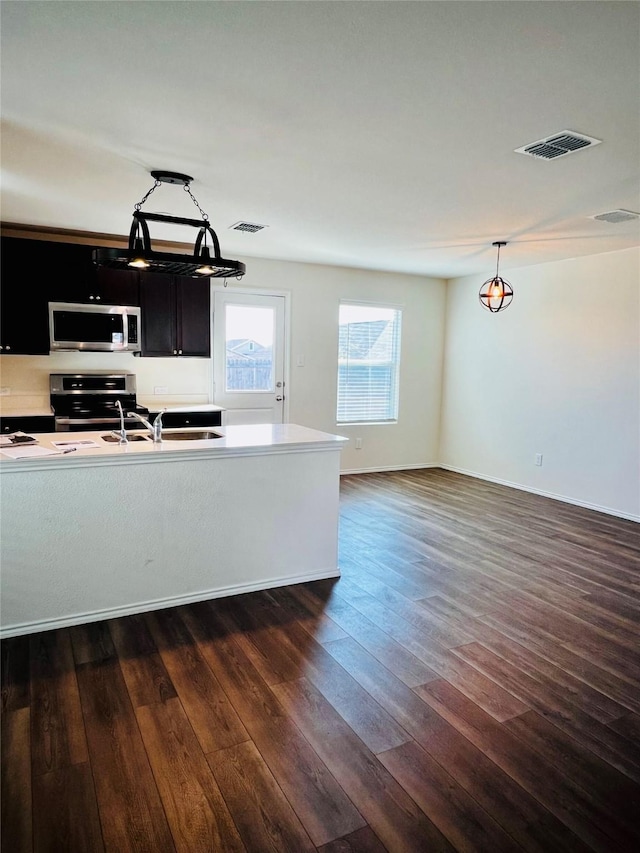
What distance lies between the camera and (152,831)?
1626 mm

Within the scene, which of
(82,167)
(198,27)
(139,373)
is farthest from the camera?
(139,373)

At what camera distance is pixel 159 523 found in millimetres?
3027

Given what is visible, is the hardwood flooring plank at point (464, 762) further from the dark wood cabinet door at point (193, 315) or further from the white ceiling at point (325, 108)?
the dark wood cabinet door at point (193, 315)

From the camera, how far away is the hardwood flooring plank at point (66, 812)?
1576 millimetres

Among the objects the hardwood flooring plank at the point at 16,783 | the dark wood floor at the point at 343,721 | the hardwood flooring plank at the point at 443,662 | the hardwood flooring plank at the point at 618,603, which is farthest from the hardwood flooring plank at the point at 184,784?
the hardwood flooring plank at the point at 618,603

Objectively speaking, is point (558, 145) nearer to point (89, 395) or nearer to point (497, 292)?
point (497, 292)

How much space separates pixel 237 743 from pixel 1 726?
3.06 ft

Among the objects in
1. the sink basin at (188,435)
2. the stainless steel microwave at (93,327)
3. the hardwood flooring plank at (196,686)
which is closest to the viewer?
the hardwood flooring plank at (196,686)

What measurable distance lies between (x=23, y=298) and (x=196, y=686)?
380 centimetres

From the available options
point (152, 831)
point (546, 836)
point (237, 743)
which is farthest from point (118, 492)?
point (546, 836)

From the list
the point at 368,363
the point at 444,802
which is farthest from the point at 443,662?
the point at 368,363

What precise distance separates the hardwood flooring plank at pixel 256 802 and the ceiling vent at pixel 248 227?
12.2 ft

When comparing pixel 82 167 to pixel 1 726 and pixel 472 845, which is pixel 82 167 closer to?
pixel 1 726

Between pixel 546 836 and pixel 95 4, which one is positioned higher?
pixel 95 4
